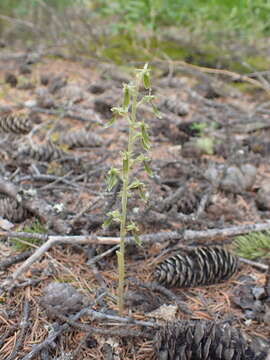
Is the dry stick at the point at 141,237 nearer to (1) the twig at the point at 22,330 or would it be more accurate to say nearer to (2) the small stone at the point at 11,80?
(1) the twig at the point at 22,330

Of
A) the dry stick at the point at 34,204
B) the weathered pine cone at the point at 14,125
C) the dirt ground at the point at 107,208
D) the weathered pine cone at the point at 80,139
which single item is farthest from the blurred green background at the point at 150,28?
the dry stick at the point at 34,204

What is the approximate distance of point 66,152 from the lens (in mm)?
3252

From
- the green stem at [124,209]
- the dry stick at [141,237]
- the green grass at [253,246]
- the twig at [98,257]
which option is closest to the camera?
the green stem at [124,209]

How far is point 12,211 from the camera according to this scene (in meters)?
2.25

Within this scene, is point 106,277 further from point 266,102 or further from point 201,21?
point 201,21

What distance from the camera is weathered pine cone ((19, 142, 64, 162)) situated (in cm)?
304

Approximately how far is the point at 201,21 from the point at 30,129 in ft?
11.4

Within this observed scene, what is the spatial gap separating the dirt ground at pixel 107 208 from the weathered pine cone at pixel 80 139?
0.01 metres

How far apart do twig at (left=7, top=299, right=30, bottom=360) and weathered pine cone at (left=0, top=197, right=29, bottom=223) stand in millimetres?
674

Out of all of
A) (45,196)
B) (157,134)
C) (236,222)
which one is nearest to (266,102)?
(157,134)

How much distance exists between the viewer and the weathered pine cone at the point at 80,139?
3.40m

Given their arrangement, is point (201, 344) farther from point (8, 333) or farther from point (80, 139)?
point (80, 139)

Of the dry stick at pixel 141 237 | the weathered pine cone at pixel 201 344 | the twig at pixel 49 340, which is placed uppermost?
the dry stick at pixel 141 237

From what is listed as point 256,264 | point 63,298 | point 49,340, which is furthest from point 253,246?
point 49,340
